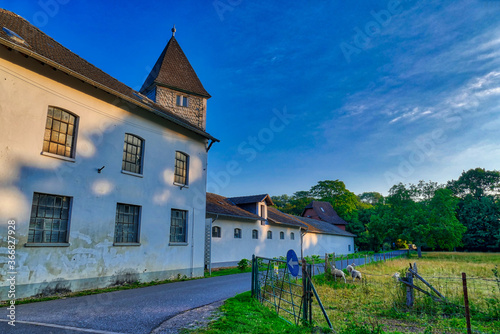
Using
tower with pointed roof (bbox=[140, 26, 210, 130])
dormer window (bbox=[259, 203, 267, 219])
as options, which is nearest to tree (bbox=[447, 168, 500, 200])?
dormer window (bbox=[259, 203, 267, 219])

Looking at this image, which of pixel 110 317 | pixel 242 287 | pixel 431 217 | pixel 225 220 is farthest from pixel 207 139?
pixel 431 217

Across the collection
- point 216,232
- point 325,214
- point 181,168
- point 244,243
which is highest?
point 181,168

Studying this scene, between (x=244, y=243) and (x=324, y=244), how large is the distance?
61.7 feet

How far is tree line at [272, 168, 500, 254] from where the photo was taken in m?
36.0

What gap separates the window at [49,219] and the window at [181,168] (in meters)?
5.36

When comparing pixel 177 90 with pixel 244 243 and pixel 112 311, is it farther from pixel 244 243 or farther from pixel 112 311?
pixel 112 311

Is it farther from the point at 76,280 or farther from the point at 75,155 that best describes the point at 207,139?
the point at 76,280

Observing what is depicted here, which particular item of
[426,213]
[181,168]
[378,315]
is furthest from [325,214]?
[378,315]

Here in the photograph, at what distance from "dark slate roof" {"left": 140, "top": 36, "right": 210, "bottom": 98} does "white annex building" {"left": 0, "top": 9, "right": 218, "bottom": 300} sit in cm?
453

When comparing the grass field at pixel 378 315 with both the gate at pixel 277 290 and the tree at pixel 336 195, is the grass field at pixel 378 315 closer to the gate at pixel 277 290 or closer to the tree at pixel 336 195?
the gate at pixel 277 290

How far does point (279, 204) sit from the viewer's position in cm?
7238

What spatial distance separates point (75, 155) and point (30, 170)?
1470 millimetres

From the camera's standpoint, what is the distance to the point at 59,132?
10039 mm

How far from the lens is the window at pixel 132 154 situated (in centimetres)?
1221
